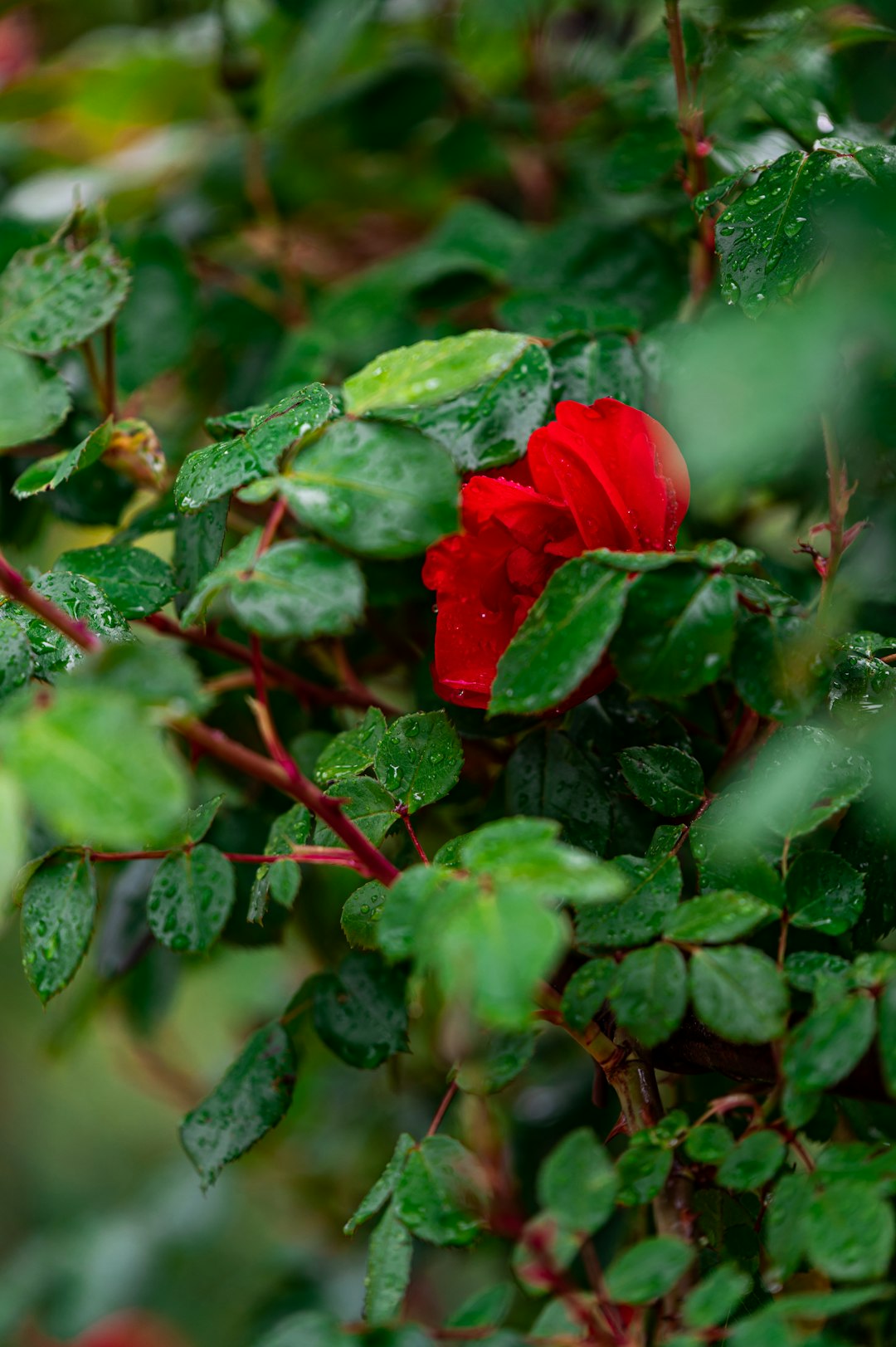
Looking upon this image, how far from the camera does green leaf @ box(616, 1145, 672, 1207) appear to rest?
278 millimetres

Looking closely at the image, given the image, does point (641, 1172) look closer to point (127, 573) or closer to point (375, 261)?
point (127, 573)

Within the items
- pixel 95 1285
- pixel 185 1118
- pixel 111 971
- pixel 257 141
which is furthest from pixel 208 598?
pixel 95 1285

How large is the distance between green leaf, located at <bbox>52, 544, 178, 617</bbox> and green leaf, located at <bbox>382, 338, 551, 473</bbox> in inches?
4.7

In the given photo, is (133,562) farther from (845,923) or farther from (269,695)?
(845,923)

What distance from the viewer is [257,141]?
30.7 inches

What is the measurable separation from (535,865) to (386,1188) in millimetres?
132

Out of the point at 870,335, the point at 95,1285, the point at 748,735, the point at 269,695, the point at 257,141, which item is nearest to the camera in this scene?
the point at 870,335

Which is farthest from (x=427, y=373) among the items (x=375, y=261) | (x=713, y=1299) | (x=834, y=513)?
(x=375, y=261)

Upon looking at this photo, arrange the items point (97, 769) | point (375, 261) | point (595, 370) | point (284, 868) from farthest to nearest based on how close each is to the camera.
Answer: point (375, 261), point (595, 370), point (284, 868), point (97, 769)

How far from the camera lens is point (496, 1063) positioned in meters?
0.32

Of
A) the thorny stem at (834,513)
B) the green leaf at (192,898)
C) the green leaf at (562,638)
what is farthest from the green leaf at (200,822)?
the thorny stem at (834,513)

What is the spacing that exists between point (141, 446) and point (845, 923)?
351 mm

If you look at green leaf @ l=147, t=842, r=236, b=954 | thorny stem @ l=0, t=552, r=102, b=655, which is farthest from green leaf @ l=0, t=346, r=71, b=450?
green leaf @ l=147, t=842, r=236, b=954

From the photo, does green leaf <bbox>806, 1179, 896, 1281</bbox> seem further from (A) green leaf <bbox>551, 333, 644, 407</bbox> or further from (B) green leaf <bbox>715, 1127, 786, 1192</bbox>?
(A) green leaf <bbox>551, 333, 644, 407</bbox>
